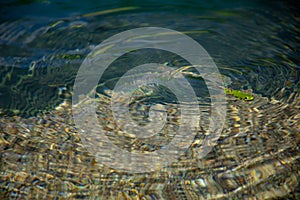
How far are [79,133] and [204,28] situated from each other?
7.09 feet

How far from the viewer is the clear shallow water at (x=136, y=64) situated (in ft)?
6.38

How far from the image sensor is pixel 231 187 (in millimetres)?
1894

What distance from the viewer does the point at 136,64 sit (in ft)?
10.7

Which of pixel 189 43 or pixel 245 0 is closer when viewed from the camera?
pixel 189 43

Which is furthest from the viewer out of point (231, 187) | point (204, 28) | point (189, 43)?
point (204, 28)

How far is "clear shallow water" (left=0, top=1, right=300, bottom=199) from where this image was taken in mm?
1945

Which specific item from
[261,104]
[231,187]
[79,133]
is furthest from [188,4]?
[231,187]

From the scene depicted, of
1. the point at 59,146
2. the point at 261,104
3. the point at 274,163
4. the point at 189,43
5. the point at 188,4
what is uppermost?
the point at 188,4

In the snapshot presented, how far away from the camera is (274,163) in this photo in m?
2.01

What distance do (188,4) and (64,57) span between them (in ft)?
6.55

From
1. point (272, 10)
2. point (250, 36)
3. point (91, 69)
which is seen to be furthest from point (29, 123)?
point (272, 10)

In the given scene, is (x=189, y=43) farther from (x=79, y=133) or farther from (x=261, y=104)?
(x=79, y=133)

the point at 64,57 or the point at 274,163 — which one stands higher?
the point at 64,57

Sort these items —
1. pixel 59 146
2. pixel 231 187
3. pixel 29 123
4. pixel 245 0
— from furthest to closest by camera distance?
pixel 245 0
pixel 29 123
pixel 59 146
pixel 231 187
